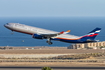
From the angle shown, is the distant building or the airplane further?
the distant building

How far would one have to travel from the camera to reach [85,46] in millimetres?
115750

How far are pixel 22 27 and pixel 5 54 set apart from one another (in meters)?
12.3

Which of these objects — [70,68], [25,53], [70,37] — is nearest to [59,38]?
[70,37]

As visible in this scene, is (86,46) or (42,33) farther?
(86,46)

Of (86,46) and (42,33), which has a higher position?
(42,33)

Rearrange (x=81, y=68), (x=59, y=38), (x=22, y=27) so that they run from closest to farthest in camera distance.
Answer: (x=81, y=68) < (x=22, y=27) < (x=59, y=38)

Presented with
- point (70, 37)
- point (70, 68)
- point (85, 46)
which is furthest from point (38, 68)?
point (85, 46)

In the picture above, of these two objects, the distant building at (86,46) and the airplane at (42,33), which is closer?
the airplane at (42,33)

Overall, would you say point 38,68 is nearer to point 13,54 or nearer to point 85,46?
point 13,54

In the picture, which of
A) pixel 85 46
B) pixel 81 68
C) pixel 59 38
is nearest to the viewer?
pixel 81 68


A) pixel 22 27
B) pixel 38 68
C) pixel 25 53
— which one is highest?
pixel 22 27

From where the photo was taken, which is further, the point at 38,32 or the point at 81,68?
the point at 38,32

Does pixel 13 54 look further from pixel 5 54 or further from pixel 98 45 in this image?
pixel 98 45

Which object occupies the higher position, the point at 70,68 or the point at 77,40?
the point at 77,40
